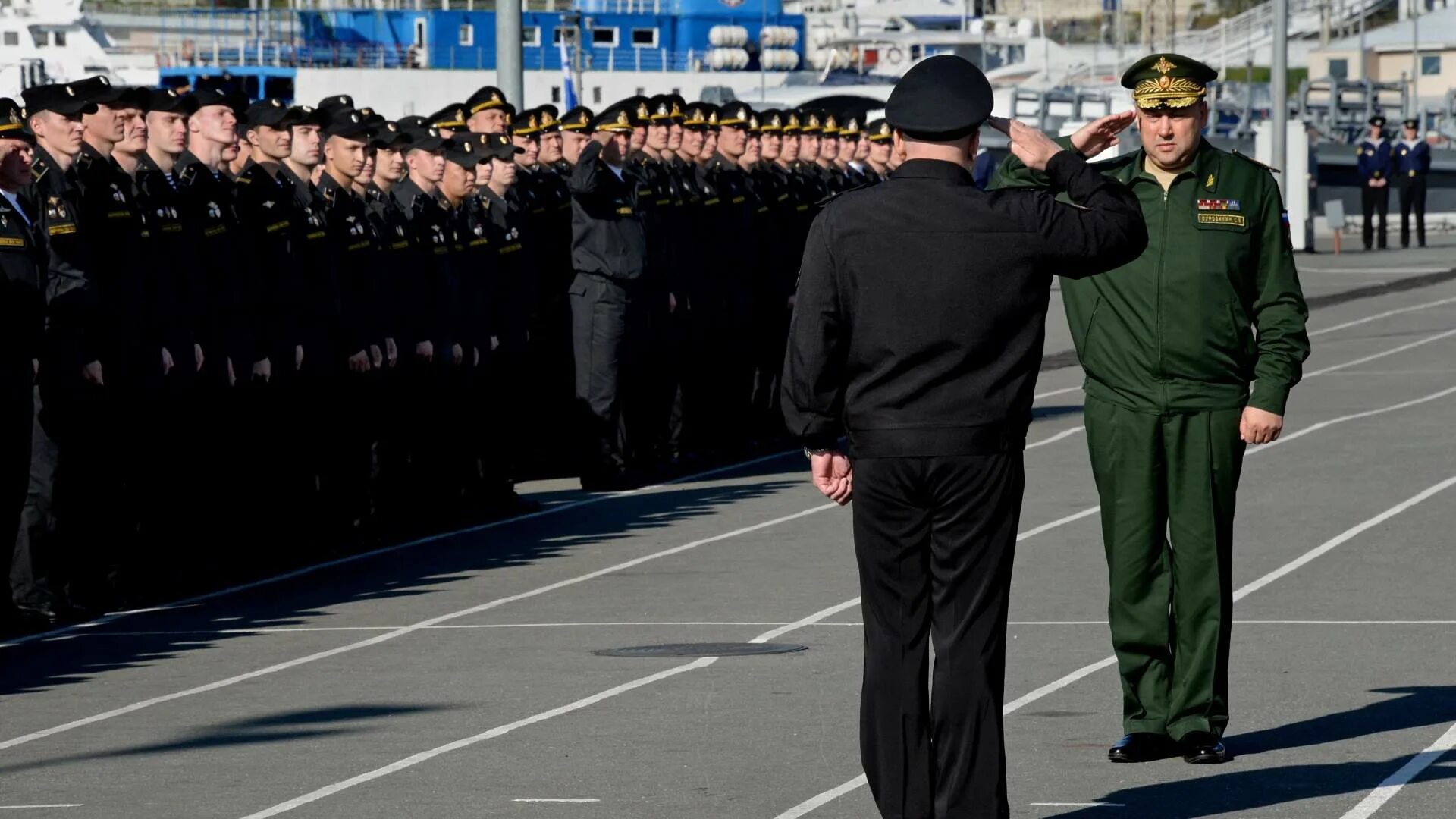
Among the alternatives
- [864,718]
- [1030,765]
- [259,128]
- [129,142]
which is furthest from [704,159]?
[864,718]

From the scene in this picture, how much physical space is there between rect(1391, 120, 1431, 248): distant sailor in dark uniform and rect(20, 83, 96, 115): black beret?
40295 millimetres

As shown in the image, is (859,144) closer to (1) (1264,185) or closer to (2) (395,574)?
(2) (395,574)

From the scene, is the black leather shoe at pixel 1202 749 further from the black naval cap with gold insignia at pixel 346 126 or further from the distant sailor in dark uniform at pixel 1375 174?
the distant sailor in dark uniform at pixel 1375 174

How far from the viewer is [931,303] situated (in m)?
6.63

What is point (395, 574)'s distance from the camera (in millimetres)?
13516

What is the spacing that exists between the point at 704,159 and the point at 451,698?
10055 mm

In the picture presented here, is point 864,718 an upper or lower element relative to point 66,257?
lower

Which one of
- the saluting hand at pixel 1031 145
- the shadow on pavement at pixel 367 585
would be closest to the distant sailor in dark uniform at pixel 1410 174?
the shadow on pavement at pixel 367 585

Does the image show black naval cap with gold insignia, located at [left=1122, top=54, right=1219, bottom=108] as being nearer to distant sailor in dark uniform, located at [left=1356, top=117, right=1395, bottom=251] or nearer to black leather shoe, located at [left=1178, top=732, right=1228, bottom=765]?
black leather shoe, located at [left=1178, top=732, right=1228, bottom=765]

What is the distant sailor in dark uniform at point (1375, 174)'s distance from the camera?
163ft

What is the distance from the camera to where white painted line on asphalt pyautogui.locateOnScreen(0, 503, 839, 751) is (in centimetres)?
945

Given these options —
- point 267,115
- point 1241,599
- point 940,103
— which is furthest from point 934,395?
point 267,115

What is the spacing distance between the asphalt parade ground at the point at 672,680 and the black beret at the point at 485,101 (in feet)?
8.37

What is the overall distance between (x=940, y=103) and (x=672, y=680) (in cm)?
398
